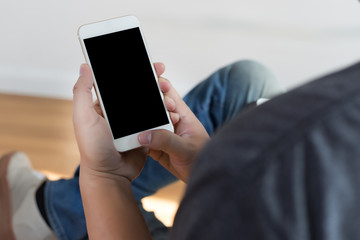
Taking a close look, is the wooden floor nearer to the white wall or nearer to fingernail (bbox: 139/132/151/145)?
the white wall

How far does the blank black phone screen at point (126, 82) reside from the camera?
56cm

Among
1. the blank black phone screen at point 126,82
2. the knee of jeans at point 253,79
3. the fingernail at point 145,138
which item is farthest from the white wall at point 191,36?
the fingernail at point 145,138

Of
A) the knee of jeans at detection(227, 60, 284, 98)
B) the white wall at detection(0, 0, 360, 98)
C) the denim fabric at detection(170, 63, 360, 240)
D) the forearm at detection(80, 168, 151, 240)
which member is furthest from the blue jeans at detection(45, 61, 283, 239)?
the denim fabric at detection(170, 63, 360, 240)

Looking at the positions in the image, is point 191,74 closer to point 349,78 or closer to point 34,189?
point 34,189

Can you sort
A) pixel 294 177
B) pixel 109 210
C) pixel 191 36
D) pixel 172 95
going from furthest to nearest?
1. pixel 191 36
2. pixel 172 95
3. pixel 109 210
4. pixel 294 177

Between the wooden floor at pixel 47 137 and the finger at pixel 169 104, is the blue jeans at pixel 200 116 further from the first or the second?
the wooden floor at pixel 47 137

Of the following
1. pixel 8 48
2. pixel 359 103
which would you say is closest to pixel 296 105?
pixel 359 103

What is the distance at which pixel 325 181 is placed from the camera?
194 millimetres

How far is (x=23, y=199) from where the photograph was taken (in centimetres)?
69

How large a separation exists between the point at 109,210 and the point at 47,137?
575mm

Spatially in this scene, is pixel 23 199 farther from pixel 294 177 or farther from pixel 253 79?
pixel 294 177

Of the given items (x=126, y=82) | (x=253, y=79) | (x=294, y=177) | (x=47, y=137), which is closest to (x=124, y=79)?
(x=126, y=82)

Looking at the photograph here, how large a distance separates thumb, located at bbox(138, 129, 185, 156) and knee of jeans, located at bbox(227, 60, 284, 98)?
21 centimetres

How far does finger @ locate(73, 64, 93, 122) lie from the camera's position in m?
0.53
